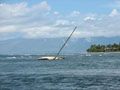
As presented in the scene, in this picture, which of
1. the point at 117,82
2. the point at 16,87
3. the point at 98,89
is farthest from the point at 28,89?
the point at 117,82

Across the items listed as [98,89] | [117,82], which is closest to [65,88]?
[98,89]

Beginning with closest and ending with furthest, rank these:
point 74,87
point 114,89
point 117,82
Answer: point 114,89
point 74,87
point 117,82

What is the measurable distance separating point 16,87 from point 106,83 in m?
11.2

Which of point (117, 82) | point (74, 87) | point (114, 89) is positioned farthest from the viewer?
point (117, 82)

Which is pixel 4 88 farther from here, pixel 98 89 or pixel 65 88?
pixel 98 89

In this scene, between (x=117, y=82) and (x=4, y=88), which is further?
(x=117, y=82)

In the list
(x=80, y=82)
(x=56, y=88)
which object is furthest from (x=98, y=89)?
(x=80, y=82)

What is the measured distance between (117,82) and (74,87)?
7.23 metres

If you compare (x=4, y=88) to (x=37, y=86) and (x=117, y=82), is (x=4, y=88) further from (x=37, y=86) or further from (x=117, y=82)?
(x=117, y=82)

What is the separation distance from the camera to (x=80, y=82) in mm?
64500

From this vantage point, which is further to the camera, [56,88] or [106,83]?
[106,83]

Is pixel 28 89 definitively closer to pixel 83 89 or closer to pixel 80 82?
pixel 83 89

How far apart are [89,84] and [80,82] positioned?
369 cm

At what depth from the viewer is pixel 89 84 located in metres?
60.9
